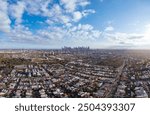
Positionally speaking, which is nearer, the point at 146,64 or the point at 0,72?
the point at 0,72

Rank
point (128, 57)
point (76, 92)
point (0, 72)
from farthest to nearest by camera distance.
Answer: point (128, 57), point (0, 72), point (76, 92)

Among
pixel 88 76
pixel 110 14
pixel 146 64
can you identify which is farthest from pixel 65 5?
pixel 146 64

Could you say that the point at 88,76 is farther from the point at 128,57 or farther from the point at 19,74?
the point at 128,57

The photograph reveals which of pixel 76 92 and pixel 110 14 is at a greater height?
pixel 110 14

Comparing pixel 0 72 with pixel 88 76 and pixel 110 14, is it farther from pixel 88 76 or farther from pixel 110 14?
pixel 110 14

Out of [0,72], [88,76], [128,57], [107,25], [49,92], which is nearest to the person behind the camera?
[107,25]

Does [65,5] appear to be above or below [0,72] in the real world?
above

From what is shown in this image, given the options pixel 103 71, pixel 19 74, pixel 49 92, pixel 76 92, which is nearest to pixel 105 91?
pixel 76 92

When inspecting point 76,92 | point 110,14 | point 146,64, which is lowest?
point 76,92

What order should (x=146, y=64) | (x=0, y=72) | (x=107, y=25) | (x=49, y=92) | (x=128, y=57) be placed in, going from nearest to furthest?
(x=107, y=25) → (x=49, y=92) → (x=0, y=72) → (x=146, y=64) → (x=128, y=57)
